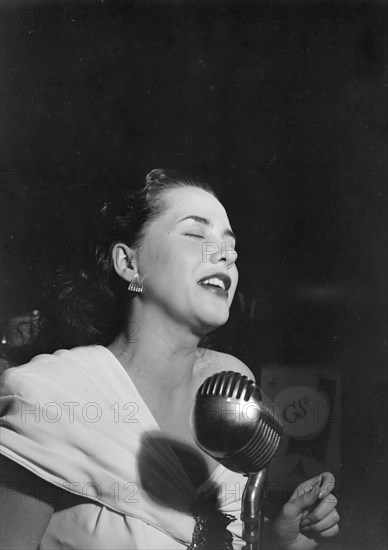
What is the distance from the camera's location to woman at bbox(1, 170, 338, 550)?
1.13 meters

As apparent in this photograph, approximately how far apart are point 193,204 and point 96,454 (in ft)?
1.68

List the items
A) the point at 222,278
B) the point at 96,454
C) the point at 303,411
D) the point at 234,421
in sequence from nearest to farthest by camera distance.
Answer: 1. the point at 234,421
2. the point at 96,454
3. the point at 222,278
4. the point at 303,411

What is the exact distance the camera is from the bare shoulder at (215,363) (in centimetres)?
132

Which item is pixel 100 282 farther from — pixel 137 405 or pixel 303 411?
pixel 303 411

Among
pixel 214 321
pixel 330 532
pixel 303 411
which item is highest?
pixel 214 321

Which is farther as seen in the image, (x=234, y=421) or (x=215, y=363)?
(x=215, y=363)

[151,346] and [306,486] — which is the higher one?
[151,346]

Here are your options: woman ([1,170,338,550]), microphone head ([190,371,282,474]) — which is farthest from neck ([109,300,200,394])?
microphone head ([190,371,282,474])

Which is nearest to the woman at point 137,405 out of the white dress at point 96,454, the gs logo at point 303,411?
the white dress at point 96,454

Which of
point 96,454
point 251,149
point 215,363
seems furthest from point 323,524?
point 251,149

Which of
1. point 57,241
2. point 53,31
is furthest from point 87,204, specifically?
point 53,31

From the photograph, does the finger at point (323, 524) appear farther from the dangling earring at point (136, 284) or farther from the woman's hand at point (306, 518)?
the dangling earring at point (136, 284)

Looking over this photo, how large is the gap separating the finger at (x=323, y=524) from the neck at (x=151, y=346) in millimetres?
401

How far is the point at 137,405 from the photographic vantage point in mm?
1205
